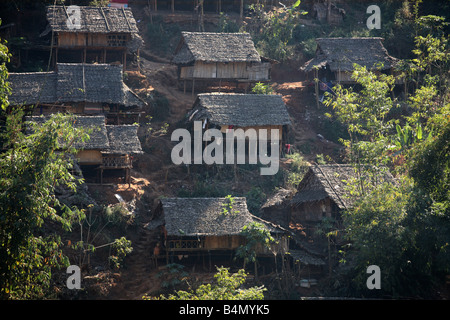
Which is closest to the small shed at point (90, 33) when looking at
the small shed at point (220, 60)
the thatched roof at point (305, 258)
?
the small shed at point (220, 60)

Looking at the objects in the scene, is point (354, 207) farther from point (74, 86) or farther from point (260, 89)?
point (74, 86)

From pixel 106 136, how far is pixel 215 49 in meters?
8.79

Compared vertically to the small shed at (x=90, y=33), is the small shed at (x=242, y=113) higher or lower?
lower

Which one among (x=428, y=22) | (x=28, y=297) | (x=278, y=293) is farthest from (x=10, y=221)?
(x=428, y=22)

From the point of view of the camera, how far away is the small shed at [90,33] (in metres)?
29.2

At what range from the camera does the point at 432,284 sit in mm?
20125

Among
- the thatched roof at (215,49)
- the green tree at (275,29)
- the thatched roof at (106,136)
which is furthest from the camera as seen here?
the green tree at (275,29)

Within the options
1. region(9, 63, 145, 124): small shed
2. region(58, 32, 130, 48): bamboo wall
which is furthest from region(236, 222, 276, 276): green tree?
region(58, 32, 130, 48): bamboo wall

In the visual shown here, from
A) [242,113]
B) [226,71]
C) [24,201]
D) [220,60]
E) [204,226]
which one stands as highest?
[220,60]

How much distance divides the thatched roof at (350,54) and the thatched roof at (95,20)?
29.5 feet

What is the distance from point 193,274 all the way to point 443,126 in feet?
30.3

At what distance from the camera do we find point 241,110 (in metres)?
27.0

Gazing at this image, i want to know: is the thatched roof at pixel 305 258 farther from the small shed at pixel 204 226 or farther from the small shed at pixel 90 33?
the small shed at pixel 90 33

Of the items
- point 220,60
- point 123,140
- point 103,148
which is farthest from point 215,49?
point 103,148
